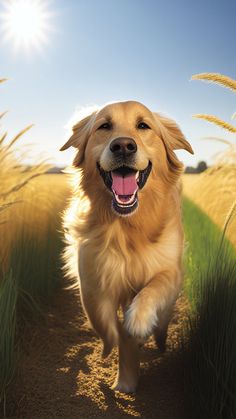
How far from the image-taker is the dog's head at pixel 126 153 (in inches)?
121

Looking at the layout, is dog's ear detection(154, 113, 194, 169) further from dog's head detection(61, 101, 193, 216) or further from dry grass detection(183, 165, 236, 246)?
dry grass detection(183, 165, 236, 246)

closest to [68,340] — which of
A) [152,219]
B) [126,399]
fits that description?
[126,399]

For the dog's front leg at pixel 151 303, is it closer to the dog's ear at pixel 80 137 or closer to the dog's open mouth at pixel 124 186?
the dog's open mouth at pixel 124 186

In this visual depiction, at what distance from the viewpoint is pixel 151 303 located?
3070mm

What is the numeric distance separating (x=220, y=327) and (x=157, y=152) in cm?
110

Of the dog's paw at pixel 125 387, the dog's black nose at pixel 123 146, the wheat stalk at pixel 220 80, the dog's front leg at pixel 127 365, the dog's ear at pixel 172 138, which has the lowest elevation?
the dog's paw at pixel 125 387

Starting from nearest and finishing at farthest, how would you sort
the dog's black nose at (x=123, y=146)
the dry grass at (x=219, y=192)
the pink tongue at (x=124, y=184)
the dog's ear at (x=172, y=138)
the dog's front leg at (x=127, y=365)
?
the dog's black nose at (x=123, y=146), the pink tongue at (x=124, y=184), the dog's front leg at (x=127, y=365), the dog's ear at (x=172, y=138), the dry grass at (x=219, y=192)

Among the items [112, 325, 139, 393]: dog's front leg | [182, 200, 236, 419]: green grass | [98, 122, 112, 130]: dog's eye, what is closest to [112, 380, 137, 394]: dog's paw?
[112, 325, 139, 393]: dog's front leg

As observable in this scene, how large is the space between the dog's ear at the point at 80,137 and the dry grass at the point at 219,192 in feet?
3.60

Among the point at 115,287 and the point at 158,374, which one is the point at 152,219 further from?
the point at 158,374

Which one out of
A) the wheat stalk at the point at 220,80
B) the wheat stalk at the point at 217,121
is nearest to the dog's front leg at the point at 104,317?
the wheat stalk at the point at 217,121

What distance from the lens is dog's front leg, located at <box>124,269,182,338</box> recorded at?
2.98 metres

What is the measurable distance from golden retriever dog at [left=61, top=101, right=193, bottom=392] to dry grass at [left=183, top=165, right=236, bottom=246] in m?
0.61

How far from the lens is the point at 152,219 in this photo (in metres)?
3.46
